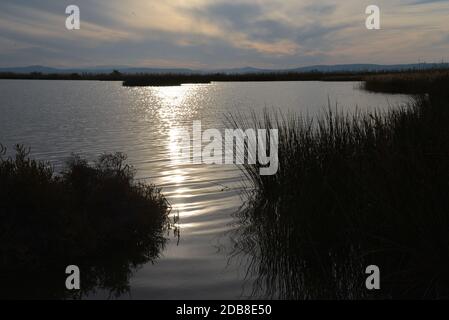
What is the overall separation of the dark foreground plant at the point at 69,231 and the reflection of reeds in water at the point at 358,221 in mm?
1713

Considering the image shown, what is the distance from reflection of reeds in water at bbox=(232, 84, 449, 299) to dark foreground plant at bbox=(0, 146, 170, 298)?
5.62 feet

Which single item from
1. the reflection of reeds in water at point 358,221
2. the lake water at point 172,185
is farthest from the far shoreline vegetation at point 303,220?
the lake water at point 172,185

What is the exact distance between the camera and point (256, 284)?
5.93m

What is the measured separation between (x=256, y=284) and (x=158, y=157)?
9.74m

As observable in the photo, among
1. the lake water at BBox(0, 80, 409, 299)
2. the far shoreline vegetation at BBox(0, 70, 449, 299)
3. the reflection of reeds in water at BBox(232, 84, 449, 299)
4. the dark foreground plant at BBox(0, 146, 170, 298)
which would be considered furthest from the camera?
the dark foreground plant at BBox(0, 146, 170, 298)

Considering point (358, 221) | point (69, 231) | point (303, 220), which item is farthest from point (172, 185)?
point (358, 221)

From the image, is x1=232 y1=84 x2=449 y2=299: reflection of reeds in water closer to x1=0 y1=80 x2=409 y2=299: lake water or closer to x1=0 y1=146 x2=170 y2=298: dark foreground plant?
x1=0 y1=80 x2=409 y2=299: lake water

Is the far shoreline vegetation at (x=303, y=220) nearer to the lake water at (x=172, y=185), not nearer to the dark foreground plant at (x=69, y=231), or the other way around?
the dark foreground plant at (x=69, y=231)

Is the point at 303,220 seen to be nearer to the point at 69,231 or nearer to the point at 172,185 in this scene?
the point at 69,231

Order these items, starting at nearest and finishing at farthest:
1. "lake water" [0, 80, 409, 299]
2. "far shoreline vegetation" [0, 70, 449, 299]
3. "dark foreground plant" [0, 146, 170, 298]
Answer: "far shoreline vegetation" [0, 70, 449, 299]
"lake water" [0, 80, 409, 299]
"dark foreground plant" [0, 146, 170, 298]

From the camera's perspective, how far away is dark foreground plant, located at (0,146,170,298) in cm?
621

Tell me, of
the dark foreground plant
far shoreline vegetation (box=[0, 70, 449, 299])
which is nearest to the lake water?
far shoreline vegetation (box=[0, 70, 449, 299])

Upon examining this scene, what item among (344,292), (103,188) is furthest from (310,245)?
(103,188)

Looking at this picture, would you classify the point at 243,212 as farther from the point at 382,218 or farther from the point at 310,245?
the point at 382,218
